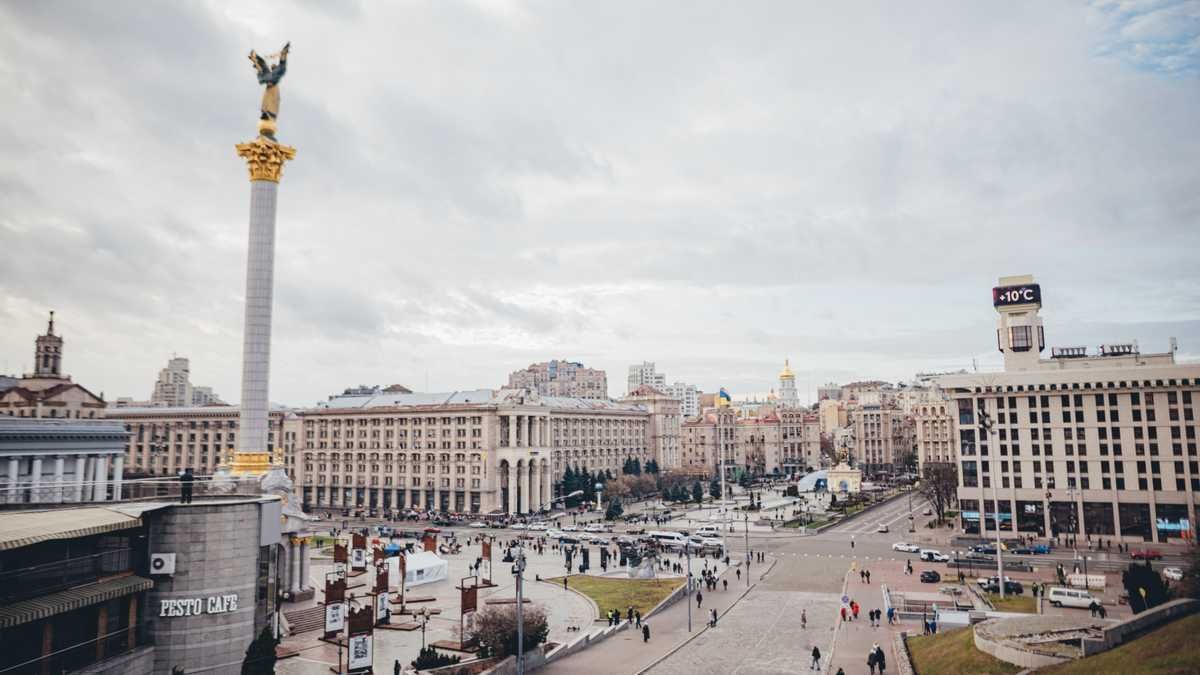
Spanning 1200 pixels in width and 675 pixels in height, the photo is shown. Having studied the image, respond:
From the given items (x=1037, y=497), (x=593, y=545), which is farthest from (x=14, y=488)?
(x=1037, y=497)

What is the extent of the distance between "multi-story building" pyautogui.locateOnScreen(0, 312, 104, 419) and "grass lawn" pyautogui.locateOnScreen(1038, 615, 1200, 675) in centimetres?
10446

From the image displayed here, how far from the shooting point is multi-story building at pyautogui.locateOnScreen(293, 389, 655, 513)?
380 ft

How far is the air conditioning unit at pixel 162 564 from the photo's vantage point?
34688mm

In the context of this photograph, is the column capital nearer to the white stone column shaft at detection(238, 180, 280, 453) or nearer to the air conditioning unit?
the white stone column shaft at detection(238, 180, 280, 453)

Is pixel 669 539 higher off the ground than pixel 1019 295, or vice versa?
pixel 1019 295

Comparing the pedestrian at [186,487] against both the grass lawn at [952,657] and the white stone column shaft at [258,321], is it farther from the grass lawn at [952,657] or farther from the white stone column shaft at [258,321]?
the grass lawn at [952,657]

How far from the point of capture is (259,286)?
47406mm

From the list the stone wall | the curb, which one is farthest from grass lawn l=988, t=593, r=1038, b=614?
the stone wall

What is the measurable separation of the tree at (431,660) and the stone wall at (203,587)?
788 cm

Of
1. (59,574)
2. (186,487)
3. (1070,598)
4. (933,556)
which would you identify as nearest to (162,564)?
(186,487)

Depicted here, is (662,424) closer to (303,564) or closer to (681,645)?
(303,564)

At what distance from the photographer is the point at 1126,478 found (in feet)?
250

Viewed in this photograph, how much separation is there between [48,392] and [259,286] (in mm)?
70015

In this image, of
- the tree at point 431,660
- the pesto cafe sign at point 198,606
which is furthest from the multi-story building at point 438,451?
the pesto cafe sign at point 198,606
